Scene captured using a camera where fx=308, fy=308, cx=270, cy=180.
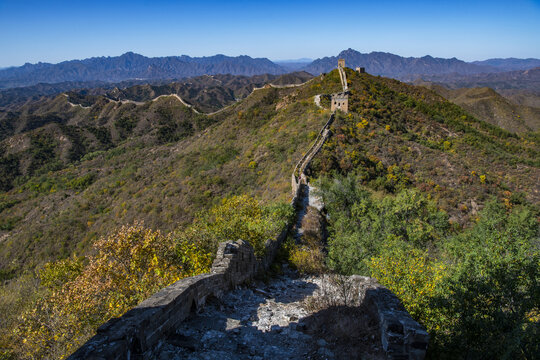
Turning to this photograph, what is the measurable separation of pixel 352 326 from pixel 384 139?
104 feet

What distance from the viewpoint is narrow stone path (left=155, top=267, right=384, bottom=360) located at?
550 centimetres

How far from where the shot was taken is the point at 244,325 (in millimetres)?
6867

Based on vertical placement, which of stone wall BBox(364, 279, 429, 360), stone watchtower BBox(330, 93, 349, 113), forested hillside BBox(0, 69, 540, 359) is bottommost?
forested hillside BBox(0, 69, 540, 359)

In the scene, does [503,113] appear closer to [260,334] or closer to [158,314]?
[260,334]

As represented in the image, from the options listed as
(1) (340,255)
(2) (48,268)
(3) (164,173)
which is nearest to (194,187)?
(3) (164,173)

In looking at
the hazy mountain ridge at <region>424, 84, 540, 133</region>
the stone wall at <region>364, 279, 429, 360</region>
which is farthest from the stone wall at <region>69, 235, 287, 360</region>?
the hazy mountain ridge at <region>424, 84, 540, 133</region>

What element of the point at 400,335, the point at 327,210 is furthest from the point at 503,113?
the point at 400,335

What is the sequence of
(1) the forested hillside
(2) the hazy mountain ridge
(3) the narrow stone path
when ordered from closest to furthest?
1. (3) the narrow stone path
2. (1) the forested hillside
3. (2) the hazy mountain ridge

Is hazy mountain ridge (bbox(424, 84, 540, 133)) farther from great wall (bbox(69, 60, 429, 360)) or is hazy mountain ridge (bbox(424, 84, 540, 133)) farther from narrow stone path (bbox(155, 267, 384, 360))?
narrow stone path (bbox(155, 267, 384, 360))

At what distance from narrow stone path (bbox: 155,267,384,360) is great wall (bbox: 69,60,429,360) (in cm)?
2

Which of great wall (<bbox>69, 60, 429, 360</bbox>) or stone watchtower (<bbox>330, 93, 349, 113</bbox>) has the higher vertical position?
stone watchtower (<bbox>330, 93, 349, 113</bbox>)

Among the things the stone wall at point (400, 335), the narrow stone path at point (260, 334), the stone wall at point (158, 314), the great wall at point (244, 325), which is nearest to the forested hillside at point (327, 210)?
the stone wall at point (158, 314)

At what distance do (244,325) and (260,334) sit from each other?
0.47m

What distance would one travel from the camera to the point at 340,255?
1291 cm
